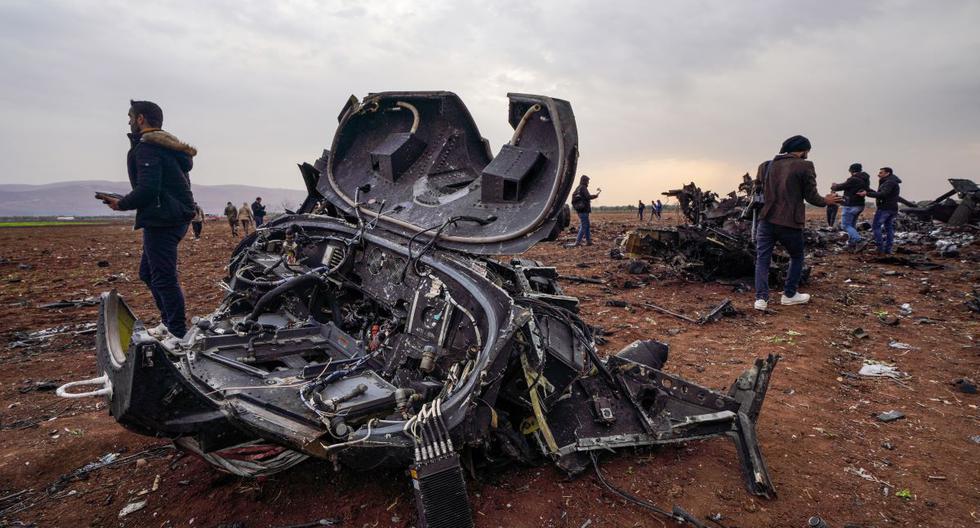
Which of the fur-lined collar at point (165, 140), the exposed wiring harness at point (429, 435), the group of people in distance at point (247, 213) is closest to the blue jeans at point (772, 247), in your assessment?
the exposed wiring harness at point (429, 435)

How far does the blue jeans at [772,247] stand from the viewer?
18.7ft

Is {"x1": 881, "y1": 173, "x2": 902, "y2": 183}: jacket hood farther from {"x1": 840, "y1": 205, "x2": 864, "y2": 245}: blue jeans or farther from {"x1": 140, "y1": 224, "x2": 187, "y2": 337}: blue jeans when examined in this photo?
{"x1": 140, "y1": 224, "x2": 187, "y2": 337}: blue jeans

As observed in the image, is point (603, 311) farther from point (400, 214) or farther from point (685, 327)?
point (400, 214)

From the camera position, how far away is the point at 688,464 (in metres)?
2.78

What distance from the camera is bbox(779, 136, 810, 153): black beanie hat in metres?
5.69

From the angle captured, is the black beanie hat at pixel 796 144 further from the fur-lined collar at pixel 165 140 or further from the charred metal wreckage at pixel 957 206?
the charred metal wreckage at pixel 957 206

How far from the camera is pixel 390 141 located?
4488mm

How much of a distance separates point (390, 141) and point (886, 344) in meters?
5.28

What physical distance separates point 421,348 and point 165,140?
114 inches

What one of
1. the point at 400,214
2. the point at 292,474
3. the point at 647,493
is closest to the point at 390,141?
the point at 400,214

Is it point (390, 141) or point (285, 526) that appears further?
point (390, 141)

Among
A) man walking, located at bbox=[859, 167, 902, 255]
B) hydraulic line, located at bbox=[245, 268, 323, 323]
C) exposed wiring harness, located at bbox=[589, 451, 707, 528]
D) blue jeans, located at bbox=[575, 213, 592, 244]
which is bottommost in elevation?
exposed wiring harness, located at bbox=[589, 451, 707, 528]

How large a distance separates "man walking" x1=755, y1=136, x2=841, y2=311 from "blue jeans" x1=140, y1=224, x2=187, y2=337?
20.1 ft

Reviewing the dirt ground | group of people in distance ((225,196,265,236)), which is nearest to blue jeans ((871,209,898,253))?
the dirt ground
